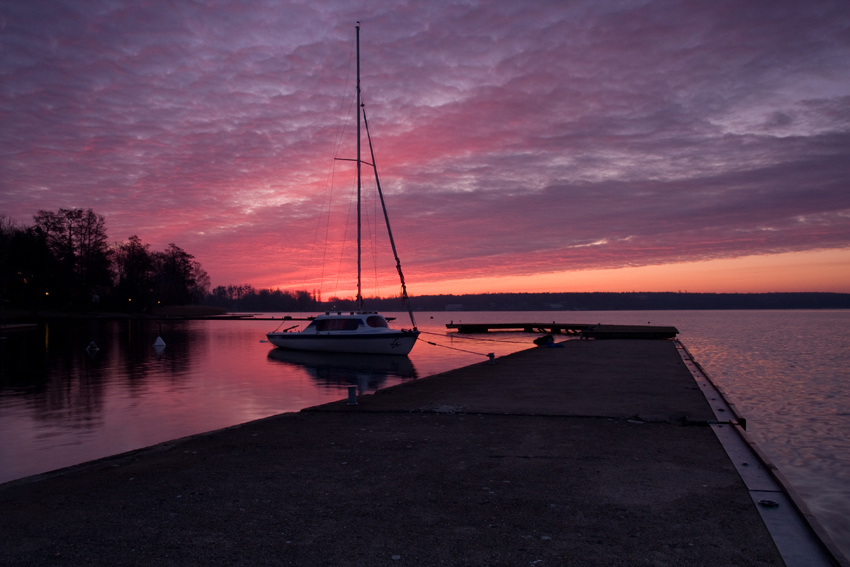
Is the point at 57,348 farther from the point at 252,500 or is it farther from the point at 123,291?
the point at 123,291

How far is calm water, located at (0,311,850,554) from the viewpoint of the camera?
10797 millimetres

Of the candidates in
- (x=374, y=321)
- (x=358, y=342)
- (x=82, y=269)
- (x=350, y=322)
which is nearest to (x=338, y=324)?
(x=350, y=322)

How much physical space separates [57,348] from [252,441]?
120 ft

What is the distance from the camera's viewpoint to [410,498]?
592 cm

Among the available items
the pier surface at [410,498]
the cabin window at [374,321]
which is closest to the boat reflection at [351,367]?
the cabin window at [374,321]

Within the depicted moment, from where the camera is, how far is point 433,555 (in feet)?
14.8

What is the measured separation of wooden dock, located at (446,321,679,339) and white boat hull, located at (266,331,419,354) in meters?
16.9

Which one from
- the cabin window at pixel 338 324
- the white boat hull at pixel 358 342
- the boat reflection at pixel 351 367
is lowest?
the boat reflection at pixel 351 367

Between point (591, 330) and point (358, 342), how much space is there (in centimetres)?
2052

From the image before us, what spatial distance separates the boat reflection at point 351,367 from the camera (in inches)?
904

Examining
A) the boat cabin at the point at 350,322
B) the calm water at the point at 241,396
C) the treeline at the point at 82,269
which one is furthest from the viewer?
the treeline at the point at 82,269

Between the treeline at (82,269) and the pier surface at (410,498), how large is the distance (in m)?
74.9

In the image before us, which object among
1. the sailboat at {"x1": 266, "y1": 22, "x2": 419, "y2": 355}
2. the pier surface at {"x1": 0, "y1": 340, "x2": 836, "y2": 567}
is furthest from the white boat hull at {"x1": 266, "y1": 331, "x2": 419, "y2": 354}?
the pier surface at {"x1": 0, "y1": 340, "x2": 836, "y2": 567}

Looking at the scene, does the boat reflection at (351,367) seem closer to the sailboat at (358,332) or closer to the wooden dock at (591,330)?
the sailboat at (358,332)
